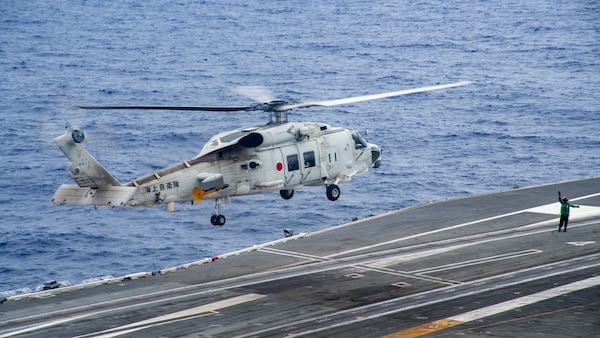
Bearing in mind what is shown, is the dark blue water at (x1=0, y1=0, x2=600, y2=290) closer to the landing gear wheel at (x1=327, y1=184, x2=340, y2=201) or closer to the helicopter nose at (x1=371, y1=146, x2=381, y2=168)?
the landing gear wheel at (x1=327, y1=184, x2=340, y2=201)

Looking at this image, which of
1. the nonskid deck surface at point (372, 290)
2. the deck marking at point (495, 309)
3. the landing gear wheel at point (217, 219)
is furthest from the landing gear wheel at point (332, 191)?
the deck marking at point (495, 309)

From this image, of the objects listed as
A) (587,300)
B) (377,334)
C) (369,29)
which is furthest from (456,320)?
(369,29)

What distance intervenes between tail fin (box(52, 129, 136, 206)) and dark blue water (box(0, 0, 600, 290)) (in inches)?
33.5

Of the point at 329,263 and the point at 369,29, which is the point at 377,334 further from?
the point at 369,29

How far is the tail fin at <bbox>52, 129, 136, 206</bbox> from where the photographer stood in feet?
116

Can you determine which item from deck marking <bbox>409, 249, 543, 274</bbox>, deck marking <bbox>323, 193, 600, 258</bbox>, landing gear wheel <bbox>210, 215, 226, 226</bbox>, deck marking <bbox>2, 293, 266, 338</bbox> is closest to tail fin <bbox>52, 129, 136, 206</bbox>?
landing gear wheel <bbox>210, 215, 226, 226</bbox>

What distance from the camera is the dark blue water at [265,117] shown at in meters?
66.9

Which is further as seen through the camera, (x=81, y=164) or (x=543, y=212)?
(x=543, y=212)

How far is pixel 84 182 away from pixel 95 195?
2.20ft

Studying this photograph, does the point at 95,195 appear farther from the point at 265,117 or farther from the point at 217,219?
the point at 265,117

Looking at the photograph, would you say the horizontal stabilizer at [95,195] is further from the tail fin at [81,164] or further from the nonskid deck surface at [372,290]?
the nonskid deck surface at [372,290]

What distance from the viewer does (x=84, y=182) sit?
3562cm

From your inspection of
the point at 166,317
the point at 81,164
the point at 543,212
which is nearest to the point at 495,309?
the point at 166,317

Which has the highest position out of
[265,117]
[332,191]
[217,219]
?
[265,117]
